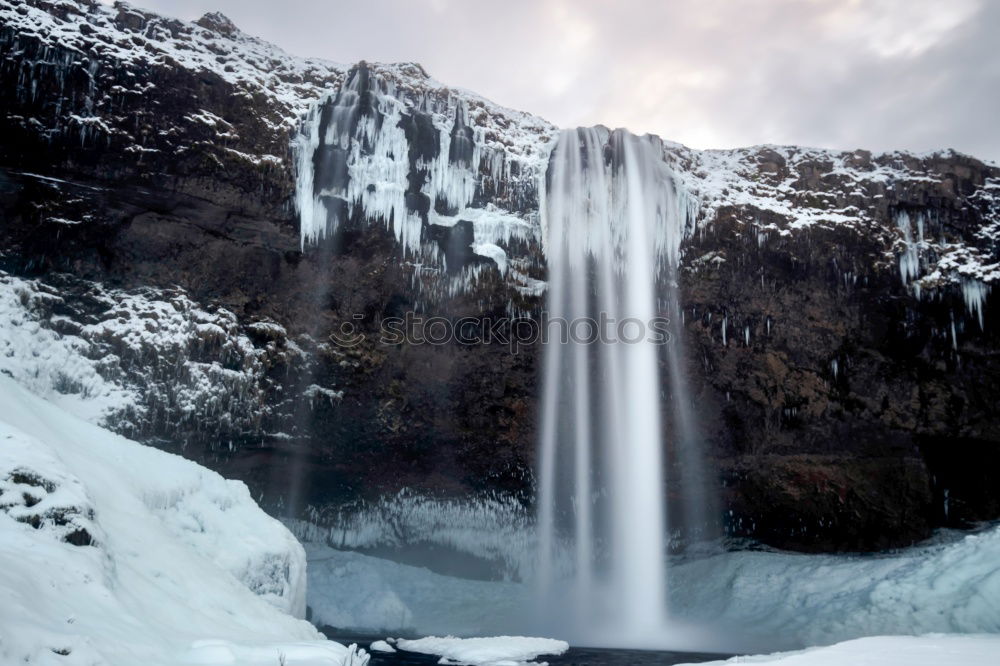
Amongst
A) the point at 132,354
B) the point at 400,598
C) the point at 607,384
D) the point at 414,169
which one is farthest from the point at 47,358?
the point at 607,384

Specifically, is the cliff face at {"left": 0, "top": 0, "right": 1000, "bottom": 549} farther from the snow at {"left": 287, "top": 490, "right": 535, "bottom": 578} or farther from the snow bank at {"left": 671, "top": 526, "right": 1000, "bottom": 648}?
the snow bank at {"left": 671, "top": 526, "right": 1000, "bottom": 648}

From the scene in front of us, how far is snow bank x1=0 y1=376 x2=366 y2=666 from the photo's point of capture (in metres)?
4.85

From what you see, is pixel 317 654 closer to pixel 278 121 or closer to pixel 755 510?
pixel 278 121

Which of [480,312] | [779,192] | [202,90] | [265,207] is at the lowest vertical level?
[480,312]

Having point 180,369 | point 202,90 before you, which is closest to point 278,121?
point 202,90

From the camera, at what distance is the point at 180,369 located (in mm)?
19297

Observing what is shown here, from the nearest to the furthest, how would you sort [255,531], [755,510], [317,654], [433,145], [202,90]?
1. [317,654]
2. [255,531]
3. [202,90]
4. [433,145]
5. [755,510]

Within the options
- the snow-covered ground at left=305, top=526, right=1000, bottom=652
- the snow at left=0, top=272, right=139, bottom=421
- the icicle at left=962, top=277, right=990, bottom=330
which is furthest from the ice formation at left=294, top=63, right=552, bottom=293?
the icicle at left=962, top=277, right=990, bottom=330

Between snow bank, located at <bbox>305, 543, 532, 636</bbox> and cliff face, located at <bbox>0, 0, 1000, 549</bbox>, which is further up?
cliff face, located at <bbox>0, 0, 1000, 549</bbox>

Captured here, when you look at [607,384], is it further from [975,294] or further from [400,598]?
[975,294]

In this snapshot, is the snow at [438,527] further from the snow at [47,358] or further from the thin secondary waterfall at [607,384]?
the snow at [47,358]

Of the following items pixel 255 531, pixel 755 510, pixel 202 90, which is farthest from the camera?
pixel 755 510

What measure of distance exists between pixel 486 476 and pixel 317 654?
17782 mm

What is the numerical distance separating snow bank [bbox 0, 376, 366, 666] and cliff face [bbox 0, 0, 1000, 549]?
10.7 meters
